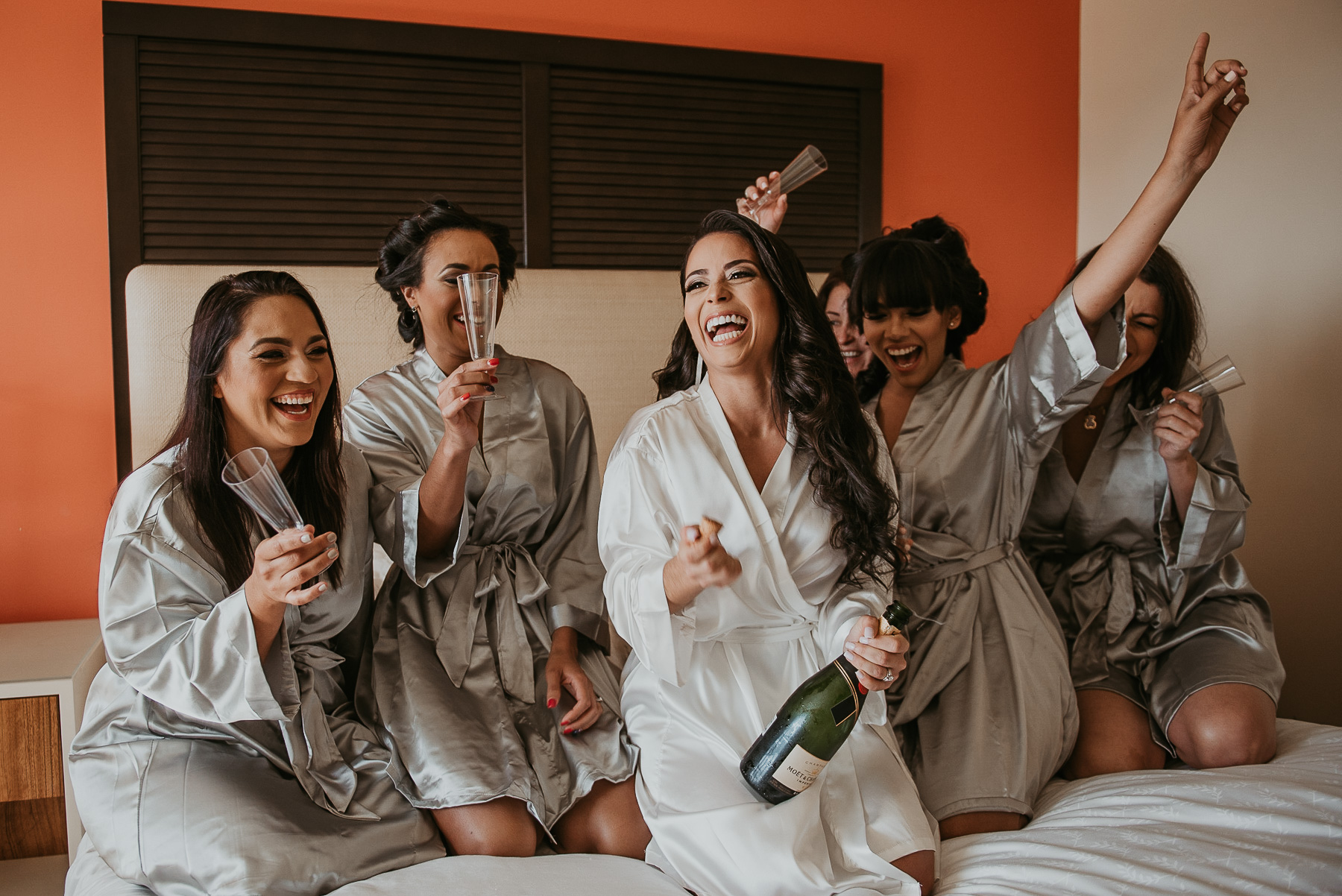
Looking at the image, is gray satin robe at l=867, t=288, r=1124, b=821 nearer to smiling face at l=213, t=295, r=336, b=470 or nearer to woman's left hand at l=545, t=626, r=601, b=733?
woman's left hand at l=545, t=626, r=601, b=733

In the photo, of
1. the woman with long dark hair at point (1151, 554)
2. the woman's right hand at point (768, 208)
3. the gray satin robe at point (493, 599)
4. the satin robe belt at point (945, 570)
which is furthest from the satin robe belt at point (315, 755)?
the woman with long dark hair at point (1151, 554)

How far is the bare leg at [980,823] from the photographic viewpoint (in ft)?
6.10

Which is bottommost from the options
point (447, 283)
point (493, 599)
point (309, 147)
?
point (493, 599)

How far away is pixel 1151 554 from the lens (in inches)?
93.0

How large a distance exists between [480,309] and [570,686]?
850mm

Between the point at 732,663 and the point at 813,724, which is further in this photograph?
the point at 732,663

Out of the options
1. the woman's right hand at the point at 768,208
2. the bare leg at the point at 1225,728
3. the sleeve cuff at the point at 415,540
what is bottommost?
the bare leg at the point at 1225,728

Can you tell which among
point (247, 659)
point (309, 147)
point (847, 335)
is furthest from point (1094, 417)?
point (309, 147)

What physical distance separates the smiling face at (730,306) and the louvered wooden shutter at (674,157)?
1.35m

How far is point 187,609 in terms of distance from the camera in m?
1.65

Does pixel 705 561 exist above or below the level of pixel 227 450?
below

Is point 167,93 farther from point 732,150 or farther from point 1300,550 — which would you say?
point 1300,550

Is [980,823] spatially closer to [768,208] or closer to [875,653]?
[875,653]

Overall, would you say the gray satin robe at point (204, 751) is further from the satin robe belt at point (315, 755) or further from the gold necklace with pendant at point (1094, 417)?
the gold necklace with pendant at point (1094, 417)
